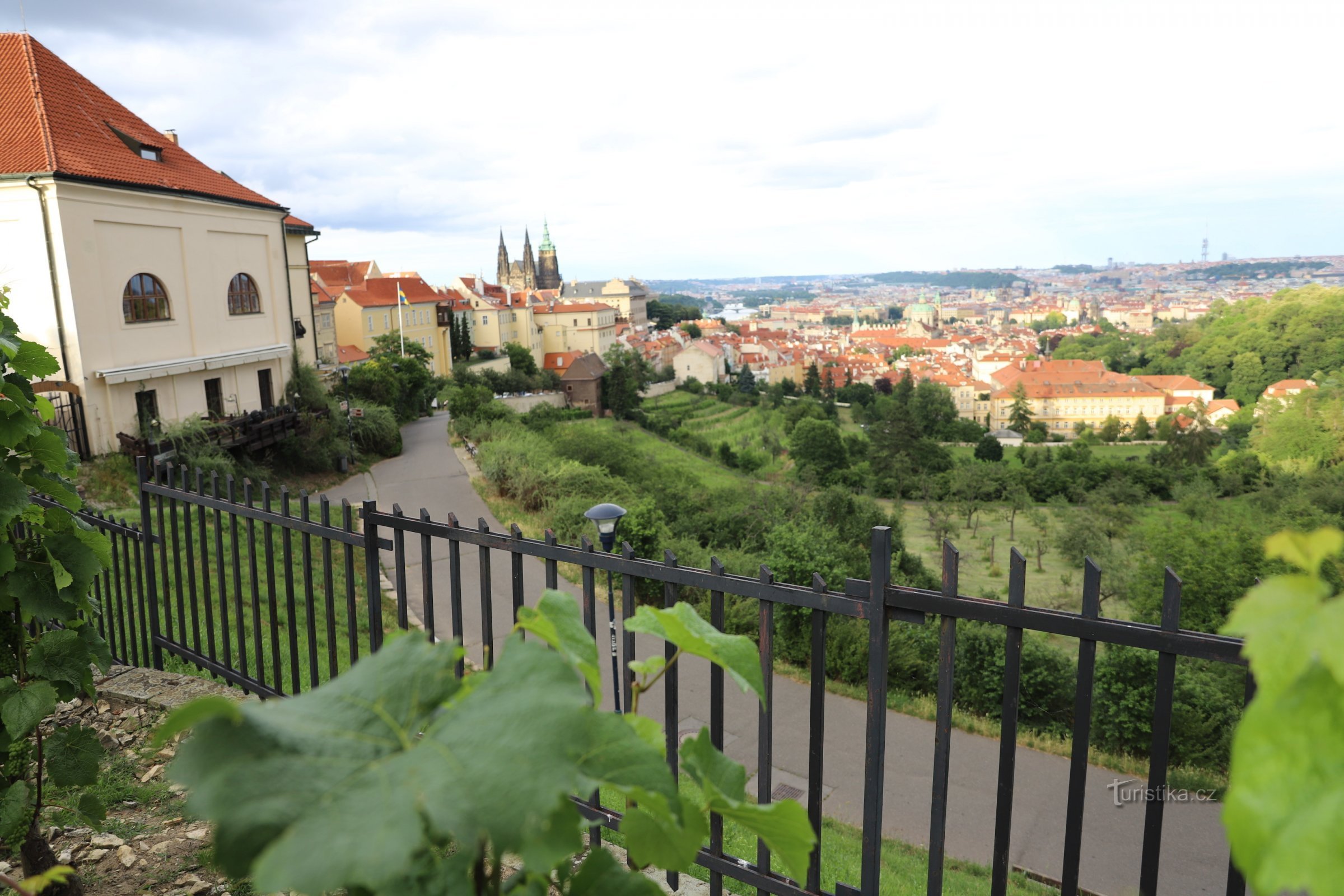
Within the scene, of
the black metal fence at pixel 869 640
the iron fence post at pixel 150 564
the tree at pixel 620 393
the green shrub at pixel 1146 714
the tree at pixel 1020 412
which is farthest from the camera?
the tree at pixel 1020 412

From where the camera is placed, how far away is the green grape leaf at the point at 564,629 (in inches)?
36.9

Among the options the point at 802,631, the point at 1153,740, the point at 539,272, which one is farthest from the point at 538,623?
the point at 539,272

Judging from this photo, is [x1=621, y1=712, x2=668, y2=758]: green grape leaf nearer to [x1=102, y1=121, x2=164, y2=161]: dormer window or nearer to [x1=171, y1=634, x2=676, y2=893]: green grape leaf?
[x1=171, y1=634, x2=676, y2=893]: green grape leaf

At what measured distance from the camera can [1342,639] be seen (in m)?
0.50

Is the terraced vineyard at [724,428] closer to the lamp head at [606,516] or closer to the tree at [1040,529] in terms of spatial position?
the tree at [1040,529]

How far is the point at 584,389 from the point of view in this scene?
169 ft

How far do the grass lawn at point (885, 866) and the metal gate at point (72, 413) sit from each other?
45.1 feet

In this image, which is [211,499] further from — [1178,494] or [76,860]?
[1178,494]

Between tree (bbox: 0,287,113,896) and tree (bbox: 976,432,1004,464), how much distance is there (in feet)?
203

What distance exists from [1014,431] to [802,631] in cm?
7819

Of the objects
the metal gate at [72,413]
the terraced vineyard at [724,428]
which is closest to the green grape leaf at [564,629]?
the metal gate at [72,413]

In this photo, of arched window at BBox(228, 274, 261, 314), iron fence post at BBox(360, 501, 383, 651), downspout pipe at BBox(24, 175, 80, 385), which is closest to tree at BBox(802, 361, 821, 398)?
arched window at BBox(228, 274, 261, 314)

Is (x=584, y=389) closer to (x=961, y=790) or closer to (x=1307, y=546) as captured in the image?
(x=961, y=790)

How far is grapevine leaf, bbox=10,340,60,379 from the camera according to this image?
2447mm
